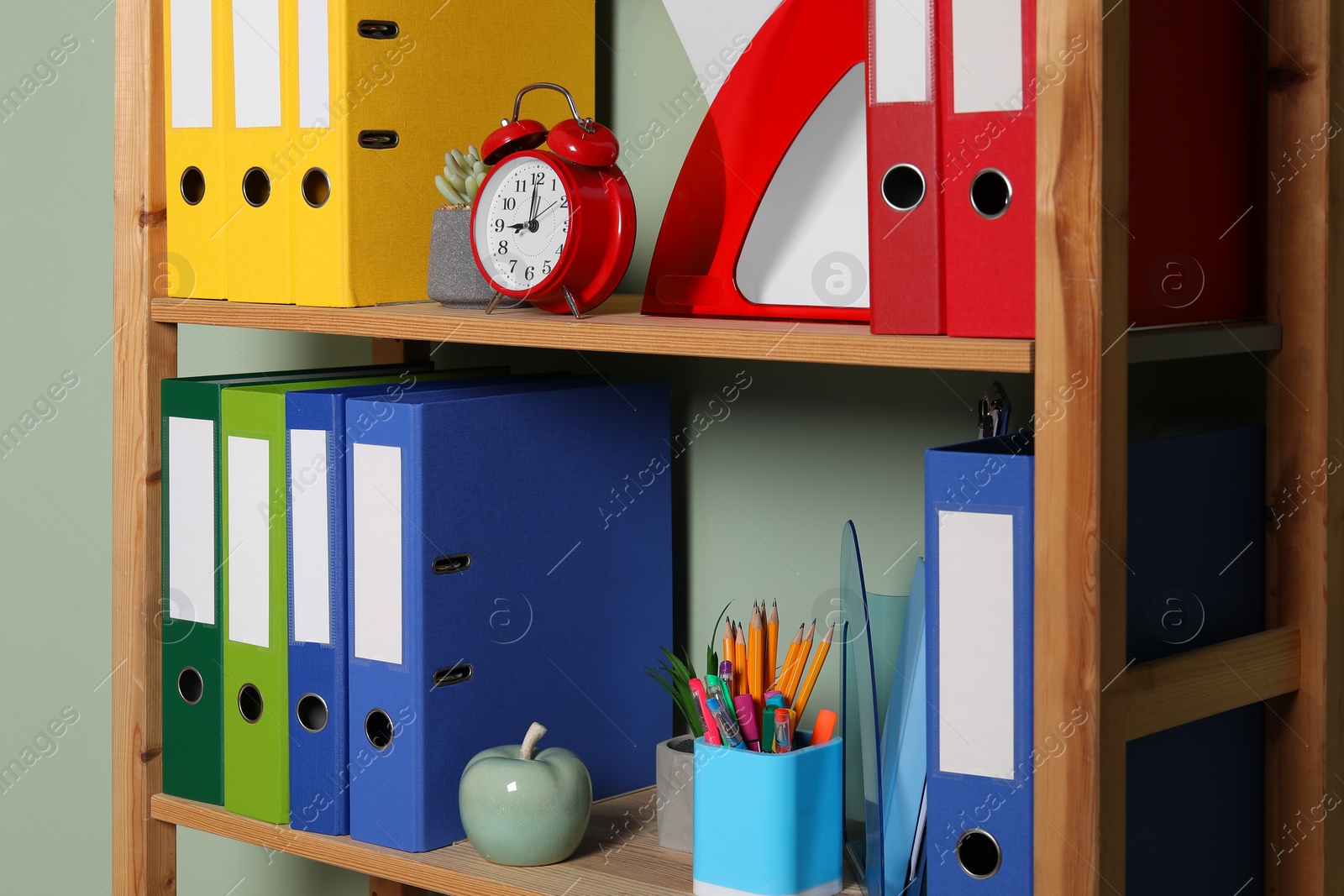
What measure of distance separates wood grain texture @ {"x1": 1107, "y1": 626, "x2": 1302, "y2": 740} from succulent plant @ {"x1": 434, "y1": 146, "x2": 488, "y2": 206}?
0.61m

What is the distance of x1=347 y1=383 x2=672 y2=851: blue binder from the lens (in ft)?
3.34

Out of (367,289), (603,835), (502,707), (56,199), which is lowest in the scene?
(603,835)

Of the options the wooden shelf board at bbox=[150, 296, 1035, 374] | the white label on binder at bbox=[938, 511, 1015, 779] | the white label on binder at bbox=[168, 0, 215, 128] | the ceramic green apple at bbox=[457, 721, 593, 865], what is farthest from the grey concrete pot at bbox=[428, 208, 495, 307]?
the white label on binder at bbox=[938, 511, 1015, 779]

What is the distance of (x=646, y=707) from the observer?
3.92ft

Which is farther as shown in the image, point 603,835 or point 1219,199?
point 603,835

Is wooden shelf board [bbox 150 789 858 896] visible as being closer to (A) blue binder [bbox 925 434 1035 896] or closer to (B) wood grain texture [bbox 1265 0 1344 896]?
(A) blue binder [bbox 925 434 1035 896]

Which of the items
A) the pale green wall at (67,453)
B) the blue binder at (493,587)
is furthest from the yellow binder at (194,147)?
the pale green wall at (67,453)

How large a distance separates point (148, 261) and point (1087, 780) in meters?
0.84

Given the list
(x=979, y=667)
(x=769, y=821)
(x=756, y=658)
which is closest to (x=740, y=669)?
(x=756, y=658)

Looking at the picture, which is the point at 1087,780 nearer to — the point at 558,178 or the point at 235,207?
the point at 558,178

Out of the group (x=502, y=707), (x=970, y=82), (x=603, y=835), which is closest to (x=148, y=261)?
(x=502, y=707)

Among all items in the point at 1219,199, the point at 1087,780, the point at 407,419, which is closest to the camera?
the point at 1087,780

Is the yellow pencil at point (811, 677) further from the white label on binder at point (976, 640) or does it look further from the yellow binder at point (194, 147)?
the yellow binder at point (194, 147)

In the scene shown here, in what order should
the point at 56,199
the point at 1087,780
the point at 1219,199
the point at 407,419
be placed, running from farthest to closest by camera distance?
the point at 56,199 < the point at 407,419 < the point at 1219,199 < the point at 1087,780
